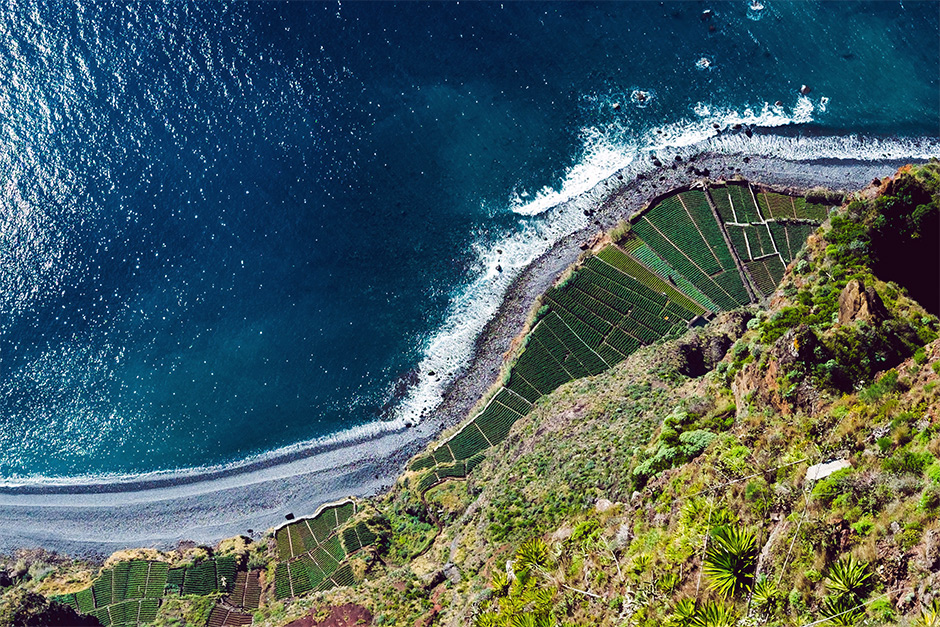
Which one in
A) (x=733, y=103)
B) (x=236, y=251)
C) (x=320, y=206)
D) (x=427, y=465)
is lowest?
(x=427, y=465)

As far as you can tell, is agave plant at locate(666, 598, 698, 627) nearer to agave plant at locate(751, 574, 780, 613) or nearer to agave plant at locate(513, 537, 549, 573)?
agave plant at locate(751, 574, 780, 613)

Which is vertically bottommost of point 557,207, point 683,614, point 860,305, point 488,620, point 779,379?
point 488,620

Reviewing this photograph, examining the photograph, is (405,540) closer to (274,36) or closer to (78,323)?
(78,323)

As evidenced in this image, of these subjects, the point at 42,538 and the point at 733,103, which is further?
the point at 733,103

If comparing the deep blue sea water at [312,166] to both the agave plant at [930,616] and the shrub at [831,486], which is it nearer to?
the shrub at [831,486]

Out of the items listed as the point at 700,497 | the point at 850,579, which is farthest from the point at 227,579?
the point at 850,579

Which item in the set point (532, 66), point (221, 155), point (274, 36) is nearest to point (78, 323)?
point (221, 155)

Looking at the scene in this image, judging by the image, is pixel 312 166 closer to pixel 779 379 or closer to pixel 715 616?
pixel 779 379
